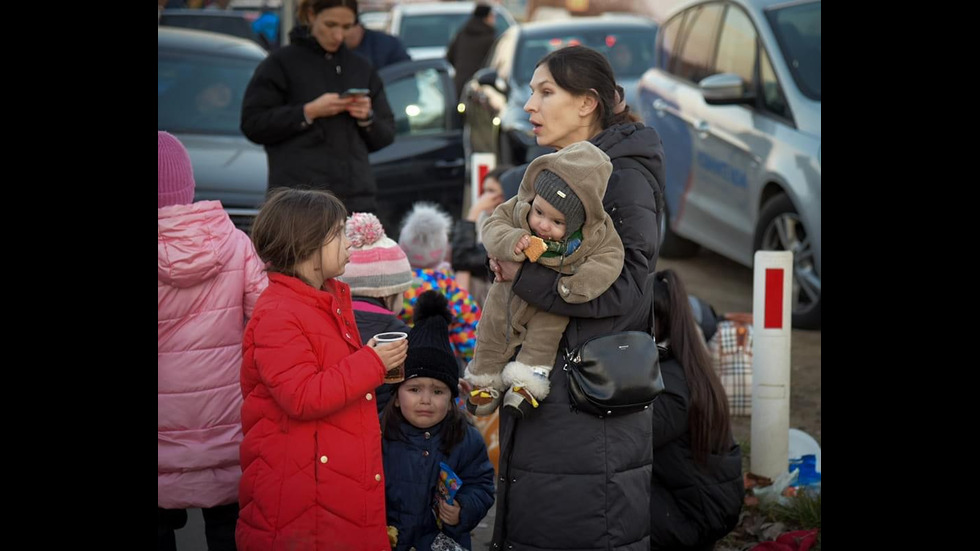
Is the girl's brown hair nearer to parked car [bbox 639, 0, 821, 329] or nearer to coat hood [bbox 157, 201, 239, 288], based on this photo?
coat hood [bbox 157, 201, 239, 288]

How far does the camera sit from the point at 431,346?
164 inches

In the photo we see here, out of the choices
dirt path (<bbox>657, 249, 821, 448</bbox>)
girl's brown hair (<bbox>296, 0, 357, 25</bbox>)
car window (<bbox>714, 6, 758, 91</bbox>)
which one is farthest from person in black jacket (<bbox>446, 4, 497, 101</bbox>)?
girl's brown hair (<bbox>296, 0, 357, 25</bbox>)

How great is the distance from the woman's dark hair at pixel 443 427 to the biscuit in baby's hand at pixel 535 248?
100 centimetres

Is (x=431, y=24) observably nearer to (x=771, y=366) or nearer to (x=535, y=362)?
(x=771, y=366)

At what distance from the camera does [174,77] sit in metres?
9.03

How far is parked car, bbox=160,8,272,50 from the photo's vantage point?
14.1m

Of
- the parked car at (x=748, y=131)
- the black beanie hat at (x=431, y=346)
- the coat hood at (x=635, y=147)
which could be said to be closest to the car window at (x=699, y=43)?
the parked car at (x=748, y=131)

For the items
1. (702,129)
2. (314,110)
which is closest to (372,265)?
(314,110)

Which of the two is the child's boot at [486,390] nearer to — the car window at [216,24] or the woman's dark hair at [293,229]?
the woman's dark hair at [293,229]

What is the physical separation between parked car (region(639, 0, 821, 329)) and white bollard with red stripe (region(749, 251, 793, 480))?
5.97 ft

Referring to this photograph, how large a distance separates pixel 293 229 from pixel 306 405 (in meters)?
0.54

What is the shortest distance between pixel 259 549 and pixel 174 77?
20.1ft
